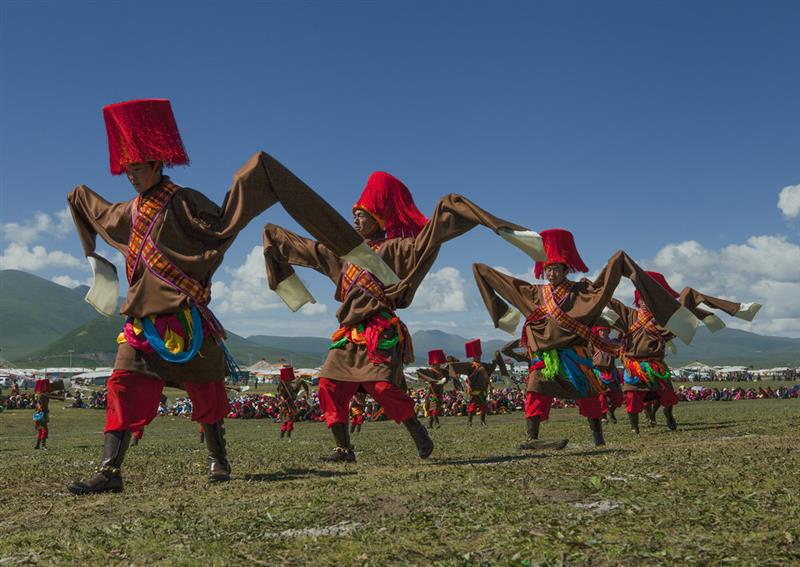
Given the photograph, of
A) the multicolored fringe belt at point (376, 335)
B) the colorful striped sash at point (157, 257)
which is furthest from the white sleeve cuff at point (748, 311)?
the colorful striped sash at point (157, 257)

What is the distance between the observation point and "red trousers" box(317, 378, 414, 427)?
7586 mm

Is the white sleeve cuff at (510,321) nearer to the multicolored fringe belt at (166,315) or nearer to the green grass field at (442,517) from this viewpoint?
the green grass field at (442,517)

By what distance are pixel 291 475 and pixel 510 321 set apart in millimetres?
4371

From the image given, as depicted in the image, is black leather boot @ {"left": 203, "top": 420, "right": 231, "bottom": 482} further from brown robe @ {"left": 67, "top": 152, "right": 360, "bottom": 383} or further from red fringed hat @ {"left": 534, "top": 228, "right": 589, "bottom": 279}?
red fringed hat @ {"left": 534, "top": 228, "right": 589, "bottom": 279}

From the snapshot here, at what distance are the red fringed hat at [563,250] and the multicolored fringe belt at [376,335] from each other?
8.95 ft

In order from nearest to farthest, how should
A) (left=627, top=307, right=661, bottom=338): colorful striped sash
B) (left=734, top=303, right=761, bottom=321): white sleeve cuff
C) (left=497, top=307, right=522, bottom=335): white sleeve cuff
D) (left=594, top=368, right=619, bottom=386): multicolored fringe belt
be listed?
1. (left=497, top=307, right=522, bottom=335): white sleeve cuff
2. (left=734, top=303, right=761, bottom=321): white sleeve cuff
3. (left=627, top=307, right=661, bottom=338): colorful striped sash
4. (left=594, top=368, right=619, bottom=386): multicolored fringe belt

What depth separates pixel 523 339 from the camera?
1011cm

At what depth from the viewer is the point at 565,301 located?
9633mm

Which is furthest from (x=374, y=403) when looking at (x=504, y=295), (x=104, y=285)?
(x=104, y=285)

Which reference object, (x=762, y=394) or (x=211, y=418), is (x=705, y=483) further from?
(x=762, y=394)

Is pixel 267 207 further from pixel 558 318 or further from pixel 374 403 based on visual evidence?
pixel 374 403

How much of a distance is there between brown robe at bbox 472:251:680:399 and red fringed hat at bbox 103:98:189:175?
5.01m

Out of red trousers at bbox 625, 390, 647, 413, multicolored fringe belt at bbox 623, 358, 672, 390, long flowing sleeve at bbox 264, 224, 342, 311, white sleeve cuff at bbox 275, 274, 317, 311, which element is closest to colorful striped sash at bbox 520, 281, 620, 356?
long flowing sleeve at bbox 264, 224, 342, 311

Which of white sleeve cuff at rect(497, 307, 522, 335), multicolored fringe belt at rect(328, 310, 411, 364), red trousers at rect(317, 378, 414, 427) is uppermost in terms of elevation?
white sleeve cuff at rect(497, 307, 522, 335)
